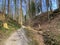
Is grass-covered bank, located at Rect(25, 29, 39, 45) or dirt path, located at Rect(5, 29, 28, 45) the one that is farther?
grass-covered bank, located at Rect(25, 29, 39, 45)

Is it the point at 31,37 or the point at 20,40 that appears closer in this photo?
the point at 20,40

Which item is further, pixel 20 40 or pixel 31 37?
pixel 31 37

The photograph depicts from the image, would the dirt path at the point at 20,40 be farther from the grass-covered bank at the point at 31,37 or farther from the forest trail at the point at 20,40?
the grass-covered bank at the point at 31,37

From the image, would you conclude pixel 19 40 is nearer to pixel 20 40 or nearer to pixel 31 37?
pixel 20 40

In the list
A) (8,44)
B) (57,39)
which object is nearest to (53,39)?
(57,39)

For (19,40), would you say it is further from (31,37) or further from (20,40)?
(31,37)

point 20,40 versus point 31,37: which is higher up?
point 31,37

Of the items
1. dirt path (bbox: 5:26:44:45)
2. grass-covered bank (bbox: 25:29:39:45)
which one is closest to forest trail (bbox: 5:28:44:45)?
dirt path (bbox: 5:26:44:45)

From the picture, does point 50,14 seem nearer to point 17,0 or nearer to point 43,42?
point 17,0

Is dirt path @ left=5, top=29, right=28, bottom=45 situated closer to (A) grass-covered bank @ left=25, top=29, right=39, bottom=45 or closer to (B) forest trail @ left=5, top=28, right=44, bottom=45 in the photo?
(B) forest trail @ left=5, top=28, right=44, bottom=45

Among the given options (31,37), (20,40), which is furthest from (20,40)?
(31,37)

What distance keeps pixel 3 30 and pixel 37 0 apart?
10877 millimetres

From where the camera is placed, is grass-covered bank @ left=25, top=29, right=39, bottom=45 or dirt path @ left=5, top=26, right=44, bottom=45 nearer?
dirt path @ left=5, top=26, right=44, bottom=45

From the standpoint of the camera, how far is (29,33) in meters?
11.8
